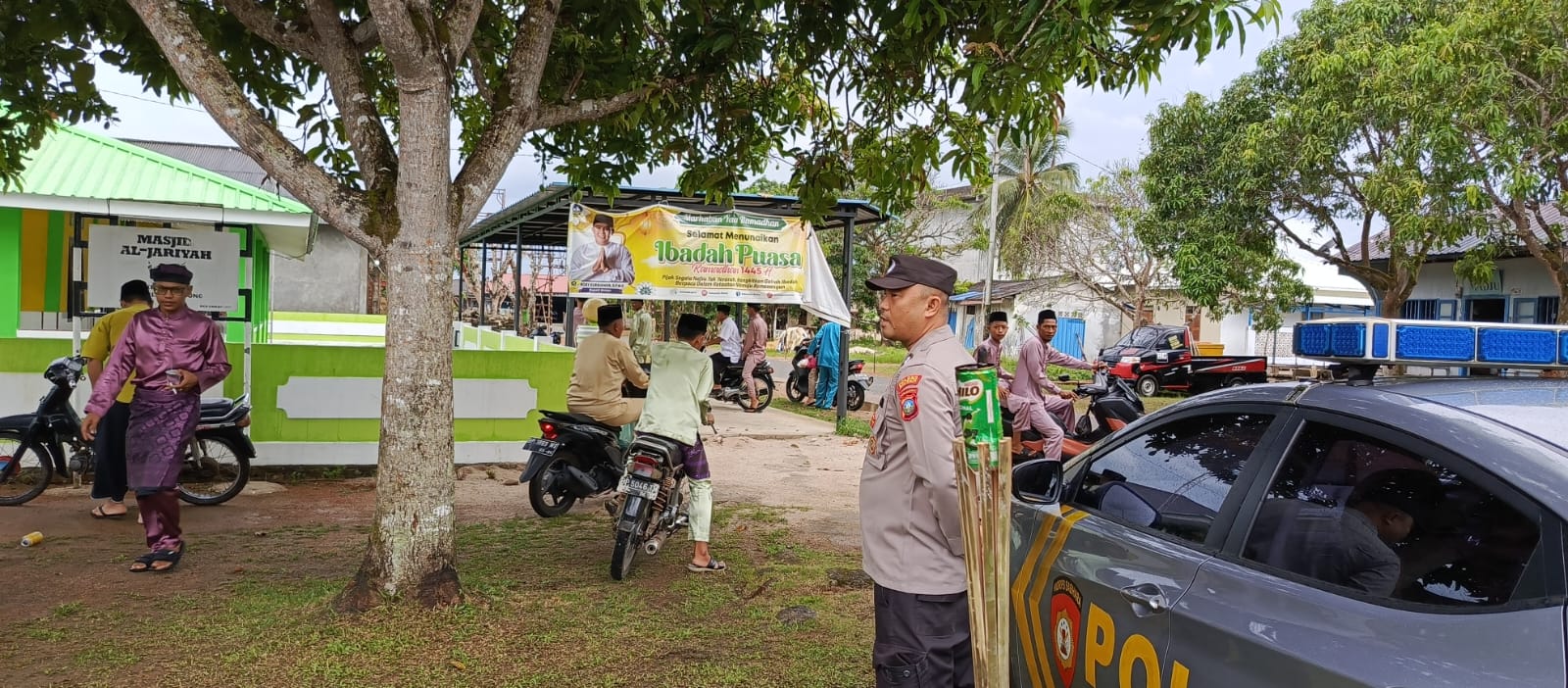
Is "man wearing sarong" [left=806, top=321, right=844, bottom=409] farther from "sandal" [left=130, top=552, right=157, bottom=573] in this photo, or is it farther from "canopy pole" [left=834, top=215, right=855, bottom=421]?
"sandal" [left=130, top=552, right=157, bottom=573]

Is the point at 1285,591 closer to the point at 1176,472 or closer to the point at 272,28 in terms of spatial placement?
the point at 1176,472

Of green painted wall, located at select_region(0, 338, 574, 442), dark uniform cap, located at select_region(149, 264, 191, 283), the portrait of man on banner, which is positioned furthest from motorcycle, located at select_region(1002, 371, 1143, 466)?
dark uniform cap, located at select_region(149, 264, 191, 283)

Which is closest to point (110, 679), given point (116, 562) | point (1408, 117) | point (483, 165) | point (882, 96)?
point (116, 562)

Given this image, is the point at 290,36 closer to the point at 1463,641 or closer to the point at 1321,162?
the point at 1463,641

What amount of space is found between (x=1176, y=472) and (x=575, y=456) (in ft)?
15.2

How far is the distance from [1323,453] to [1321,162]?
1324 centimetres

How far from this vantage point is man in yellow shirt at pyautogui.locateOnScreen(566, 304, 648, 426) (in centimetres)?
673

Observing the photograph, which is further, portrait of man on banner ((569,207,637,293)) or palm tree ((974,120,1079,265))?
palm tree ((974,120,1079,265))

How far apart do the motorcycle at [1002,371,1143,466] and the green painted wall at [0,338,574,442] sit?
403 centimetres

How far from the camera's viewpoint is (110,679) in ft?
13.3

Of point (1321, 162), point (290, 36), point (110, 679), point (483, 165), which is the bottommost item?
point (110, 679)

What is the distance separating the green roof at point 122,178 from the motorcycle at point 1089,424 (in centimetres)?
633

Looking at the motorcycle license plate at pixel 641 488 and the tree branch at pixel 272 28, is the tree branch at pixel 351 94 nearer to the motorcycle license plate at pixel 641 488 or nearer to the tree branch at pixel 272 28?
the tree branch at pixel 272 28

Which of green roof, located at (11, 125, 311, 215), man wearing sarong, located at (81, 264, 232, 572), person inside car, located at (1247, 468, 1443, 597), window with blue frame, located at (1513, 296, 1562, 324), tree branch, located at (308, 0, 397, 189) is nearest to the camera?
person inside car, located at (1247, 468, 1443, 597)
